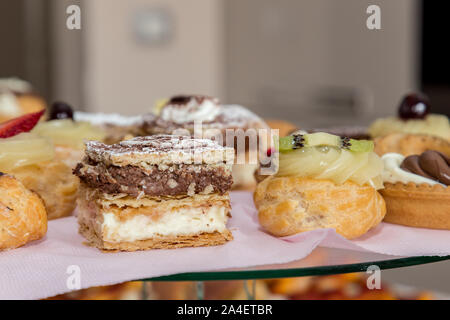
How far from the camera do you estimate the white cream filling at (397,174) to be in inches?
72.7

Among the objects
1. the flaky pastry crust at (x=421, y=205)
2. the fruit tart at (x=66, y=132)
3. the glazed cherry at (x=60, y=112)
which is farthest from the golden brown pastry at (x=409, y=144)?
the glazed cherry at (x=60, y=112)

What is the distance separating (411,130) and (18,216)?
1.52 metres

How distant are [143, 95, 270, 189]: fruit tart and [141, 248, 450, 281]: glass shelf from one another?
33.2 inches

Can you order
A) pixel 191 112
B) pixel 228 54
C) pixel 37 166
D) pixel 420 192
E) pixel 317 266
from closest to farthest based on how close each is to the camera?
1. pixel 317 266
2. pixel 420 192
3. pixel 37 166
4. pixel 191 112
5. pixel 228 54

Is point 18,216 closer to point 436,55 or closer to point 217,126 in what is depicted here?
point 217,126

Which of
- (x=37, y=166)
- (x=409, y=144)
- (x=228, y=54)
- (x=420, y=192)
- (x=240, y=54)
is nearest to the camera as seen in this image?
(x=420, y=192)

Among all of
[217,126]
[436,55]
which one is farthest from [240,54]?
[217,126]

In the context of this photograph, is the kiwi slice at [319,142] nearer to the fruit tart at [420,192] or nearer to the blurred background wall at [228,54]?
the fruit tart at [420,192]

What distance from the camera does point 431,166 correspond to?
184 centimetres

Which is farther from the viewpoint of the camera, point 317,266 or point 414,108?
point 414,108

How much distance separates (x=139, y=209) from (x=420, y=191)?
2.71 feet

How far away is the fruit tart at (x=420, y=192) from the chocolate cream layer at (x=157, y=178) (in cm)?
53

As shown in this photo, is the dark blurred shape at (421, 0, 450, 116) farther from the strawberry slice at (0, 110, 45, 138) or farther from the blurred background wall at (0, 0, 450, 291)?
the strawberry slice at (0, 110, 45, 138)

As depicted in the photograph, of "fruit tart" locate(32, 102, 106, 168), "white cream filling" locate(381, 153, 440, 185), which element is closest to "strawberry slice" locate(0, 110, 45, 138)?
"fruit tart" locate(32, 102, 106, 168)
